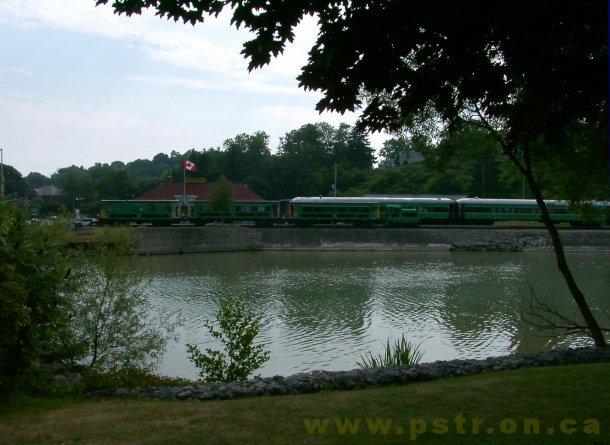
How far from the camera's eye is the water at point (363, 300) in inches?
578

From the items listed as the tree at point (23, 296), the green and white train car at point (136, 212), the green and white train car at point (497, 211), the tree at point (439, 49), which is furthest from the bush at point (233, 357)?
the green and white train car at point (497, 211)

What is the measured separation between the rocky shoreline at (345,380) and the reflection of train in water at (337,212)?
4279 centimetres

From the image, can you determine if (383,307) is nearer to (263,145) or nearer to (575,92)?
(575,92)

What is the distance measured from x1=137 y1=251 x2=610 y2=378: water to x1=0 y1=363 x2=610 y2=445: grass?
6.05m

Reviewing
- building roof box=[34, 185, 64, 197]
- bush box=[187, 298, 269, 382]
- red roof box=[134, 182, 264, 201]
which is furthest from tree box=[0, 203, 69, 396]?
building roof box=[34, 185, 64, 197]

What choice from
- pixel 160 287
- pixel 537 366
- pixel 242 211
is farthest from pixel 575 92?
pixel 242 211

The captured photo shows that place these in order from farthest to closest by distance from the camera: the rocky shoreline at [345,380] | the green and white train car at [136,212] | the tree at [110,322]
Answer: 1. the green and white train car at [136,212]
2. the tree at [110,322]
3. the rocky shoreline at [345,380]

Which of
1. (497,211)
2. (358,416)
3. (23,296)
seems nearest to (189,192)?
(497,211)

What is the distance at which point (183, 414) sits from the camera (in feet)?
20.7

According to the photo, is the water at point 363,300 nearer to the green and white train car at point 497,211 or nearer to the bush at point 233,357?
the bush at point 233,357

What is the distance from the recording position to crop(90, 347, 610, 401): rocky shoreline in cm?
777

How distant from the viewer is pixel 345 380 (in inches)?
316

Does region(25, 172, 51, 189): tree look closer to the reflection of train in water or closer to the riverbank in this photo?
the reflection of train in water

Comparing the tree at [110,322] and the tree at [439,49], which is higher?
the tree at [439,49]
